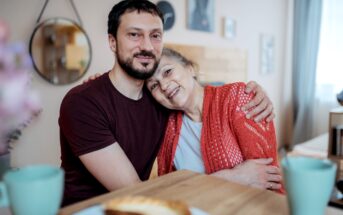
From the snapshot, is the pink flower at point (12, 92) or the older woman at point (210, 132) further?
the older woman at point (210, 132)

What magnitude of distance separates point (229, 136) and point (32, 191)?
0.82 m

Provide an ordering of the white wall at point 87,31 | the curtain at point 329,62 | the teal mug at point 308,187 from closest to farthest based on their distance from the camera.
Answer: the teal mug at point 308,187, the white wall at point 87,31, the curtain at point 329,62

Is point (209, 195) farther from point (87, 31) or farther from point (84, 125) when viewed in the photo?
point (87, 31)

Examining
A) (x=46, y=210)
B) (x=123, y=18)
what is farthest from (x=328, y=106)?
(x=46, y=210)

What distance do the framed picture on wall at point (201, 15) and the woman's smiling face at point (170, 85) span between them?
1848 mm

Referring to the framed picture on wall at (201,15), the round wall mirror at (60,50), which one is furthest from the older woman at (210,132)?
the framed picture on wall at (201,15)

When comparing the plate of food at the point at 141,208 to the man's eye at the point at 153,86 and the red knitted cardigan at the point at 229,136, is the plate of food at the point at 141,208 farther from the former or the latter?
the man's eye at the point at 153,86

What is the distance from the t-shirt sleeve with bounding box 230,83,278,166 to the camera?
1081 mm

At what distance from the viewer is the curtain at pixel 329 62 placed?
3898mm

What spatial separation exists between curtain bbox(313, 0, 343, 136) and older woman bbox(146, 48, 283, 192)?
327 cm

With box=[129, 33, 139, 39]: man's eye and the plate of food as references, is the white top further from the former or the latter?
the plate of food

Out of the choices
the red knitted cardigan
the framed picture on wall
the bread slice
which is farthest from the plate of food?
the framed picture on wall

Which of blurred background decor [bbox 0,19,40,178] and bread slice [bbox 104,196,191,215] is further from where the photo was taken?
bread slice [bbox 104,196,191,215]

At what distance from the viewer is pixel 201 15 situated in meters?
3.10
